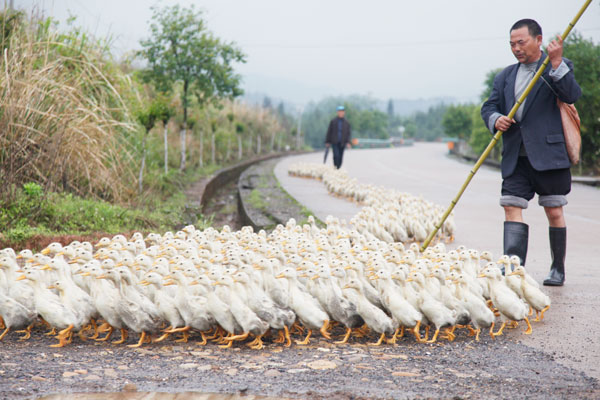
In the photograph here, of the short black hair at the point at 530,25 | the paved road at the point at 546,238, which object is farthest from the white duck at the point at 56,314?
the short black hair at the point at 530,25

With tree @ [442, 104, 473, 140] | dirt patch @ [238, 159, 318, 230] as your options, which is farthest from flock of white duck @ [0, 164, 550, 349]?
tree @ [442, 104, 473, 140]

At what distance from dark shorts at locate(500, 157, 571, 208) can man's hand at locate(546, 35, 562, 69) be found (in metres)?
0.93

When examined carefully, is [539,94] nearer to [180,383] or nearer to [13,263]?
[180,383]

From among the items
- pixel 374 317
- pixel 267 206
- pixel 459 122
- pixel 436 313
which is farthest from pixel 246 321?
pixel 459 122

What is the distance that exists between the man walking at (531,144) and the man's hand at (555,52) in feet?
0.56

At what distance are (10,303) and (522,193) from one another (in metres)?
4.40

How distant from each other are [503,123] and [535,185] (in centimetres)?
66

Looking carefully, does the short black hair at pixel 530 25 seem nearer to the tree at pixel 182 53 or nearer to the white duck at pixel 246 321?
the white duck at pixel 246 321

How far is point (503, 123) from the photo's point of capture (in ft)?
19.4

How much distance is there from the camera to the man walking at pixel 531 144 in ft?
19.4

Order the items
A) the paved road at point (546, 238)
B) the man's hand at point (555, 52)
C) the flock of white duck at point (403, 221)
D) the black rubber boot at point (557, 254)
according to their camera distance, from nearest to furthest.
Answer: the paved road at point (546, 238)
the man's hand at point (555, 52)
the black rubber boot at point (557, 254)
the flock of white duck at point (403, 221)

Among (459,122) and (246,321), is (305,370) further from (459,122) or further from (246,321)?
(459,122)

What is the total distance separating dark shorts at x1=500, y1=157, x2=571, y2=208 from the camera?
5992 millimetres

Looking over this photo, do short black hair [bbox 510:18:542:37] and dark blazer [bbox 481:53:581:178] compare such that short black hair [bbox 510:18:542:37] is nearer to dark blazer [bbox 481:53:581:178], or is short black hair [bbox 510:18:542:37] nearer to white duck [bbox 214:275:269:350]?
dark blazer [bbox 481:53:581:178]
